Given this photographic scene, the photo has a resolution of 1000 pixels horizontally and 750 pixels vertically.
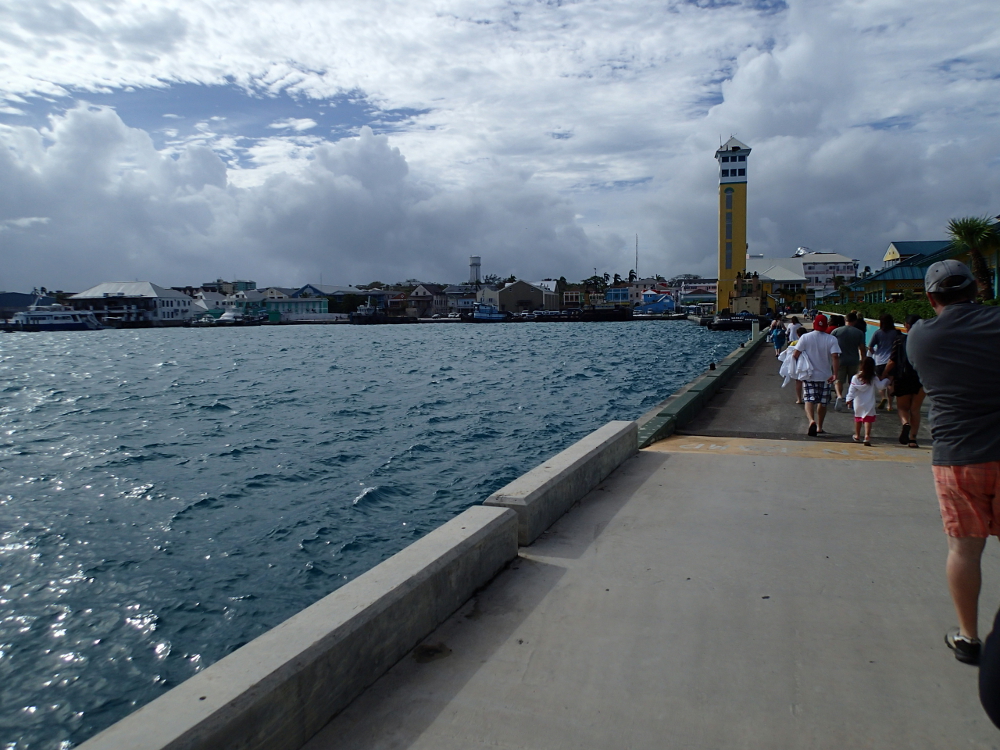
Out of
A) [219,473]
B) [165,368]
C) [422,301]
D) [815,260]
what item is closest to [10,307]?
[422,301]

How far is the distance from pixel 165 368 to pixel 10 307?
152 metres

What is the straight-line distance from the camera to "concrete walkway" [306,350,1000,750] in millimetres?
2846

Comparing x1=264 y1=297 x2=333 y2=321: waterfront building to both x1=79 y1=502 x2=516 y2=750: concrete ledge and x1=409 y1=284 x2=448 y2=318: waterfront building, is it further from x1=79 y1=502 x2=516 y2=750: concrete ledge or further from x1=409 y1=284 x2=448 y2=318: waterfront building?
x1=79 y1=502 x2=516 y2=750: concrete ledge

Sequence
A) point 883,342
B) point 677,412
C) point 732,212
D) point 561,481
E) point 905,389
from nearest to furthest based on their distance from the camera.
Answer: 1. point 561,481
2. point 905,389
3. point 883,342
4. point 677,412
5. point 732,212

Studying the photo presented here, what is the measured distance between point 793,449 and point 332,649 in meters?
7.06

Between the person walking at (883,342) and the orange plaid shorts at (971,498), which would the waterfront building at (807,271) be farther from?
the orange plaid shorts at (971,498)

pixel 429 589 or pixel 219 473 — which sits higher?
pixel 429 589

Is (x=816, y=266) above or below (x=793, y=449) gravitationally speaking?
above

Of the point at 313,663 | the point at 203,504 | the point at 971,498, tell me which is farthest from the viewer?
the point at 203,504

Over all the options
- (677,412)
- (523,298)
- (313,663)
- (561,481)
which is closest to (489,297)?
(523,298)

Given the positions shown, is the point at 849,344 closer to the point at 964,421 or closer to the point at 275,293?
the point at 964,421

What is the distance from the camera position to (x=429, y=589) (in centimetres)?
363

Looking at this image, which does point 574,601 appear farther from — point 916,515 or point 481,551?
point 916,515

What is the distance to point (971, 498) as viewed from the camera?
3.17 meters
